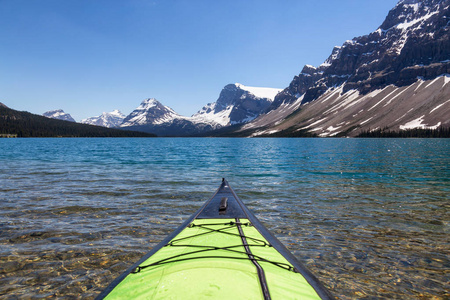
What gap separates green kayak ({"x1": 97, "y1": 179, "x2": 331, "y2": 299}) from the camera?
4305mm

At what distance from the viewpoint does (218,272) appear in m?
4.81

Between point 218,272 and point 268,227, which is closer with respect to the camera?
point 218,272

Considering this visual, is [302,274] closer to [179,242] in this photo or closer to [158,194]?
[179,242]

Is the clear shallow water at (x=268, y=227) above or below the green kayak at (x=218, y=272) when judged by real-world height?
below

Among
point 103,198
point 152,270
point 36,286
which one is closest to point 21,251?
point 36,286

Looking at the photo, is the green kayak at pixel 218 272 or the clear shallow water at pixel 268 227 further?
the clear shallow water at pixel 268 227

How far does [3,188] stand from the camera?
760 inches

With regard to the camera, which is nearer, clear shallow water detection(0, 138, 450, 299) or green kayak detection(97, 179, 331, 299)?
green kayak detection(97, 179, 331, 299)

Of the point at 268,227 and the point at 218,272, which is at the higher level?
the point at 218,272

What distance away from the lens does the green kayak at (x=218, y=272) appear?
4.30m

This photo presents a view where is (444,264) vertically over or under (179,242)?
under

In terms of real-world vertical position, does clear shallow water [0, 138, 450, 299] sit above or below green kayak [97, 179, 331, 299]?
below

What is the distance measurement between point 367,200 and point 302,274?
13323 mm

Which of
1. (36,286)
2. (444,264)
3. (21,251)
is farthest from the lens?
(21,251)
